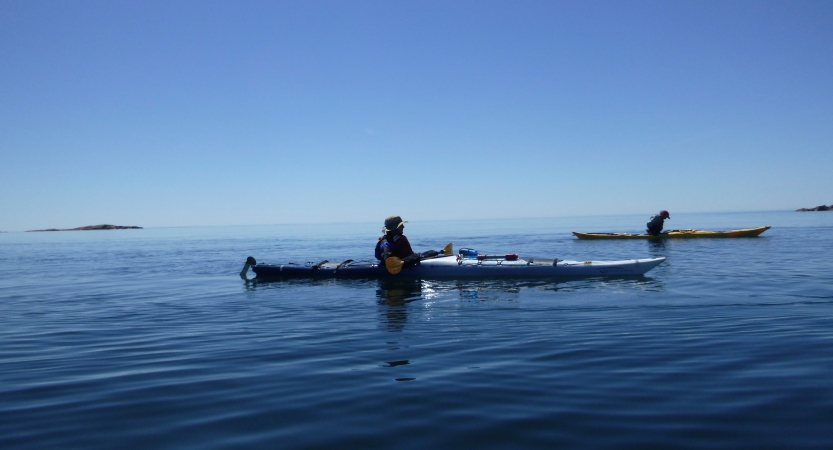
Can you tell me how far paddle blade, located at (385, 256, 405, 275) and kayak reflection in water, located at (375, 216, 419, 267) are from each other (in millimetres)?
317

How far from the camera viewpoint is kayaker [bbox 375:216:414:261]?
49.1ft

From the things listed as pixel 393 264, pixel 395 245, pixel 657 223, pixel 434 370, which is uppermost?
pixel 657 223

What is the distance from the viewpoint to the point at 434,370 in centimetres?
593

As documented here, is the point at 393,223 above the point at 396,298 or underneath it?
above

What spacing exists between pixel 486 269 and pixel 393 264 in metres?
2.46

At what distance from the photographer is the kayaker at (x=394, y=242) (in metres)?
15.0

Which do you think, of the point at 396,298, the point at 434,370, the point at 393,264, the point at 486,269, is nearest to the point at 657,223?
the point at 486,269

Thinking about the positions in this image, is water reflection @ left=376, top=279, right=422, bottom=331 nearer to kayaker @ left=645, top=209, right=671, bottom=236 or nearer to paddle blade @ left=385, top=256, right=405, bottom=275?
paddle blade @ left=385, top=256, right=405, bottom=275

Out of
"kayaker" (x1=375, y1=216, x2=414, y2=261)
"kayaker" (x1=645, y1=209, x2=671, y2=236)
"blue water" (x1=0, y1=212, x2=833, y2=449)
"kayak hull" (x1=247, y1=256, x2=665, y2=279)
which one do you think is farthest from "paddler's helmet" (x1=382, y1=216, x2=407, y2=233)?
"kayaker" (x1=645, y1=209, x2=671, y2=236)

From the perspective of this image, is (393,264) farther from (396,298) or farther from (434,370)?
(434,370)

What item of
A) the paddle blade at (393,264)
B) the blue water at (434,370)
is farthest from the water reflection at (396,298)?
the paddle blade at (393,264)

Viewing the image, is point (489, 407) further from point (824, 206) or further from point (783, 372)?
point (824, 206)

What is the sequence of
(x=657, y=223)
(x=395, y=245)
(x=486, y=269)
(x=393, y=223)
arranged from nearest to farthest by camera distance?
(x=486, y=269) < (x=393, y=223) < (x=395, y=245) < (x=657, y=223)

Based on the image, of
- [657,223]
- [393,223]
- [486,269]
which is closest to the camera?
[486,269]
